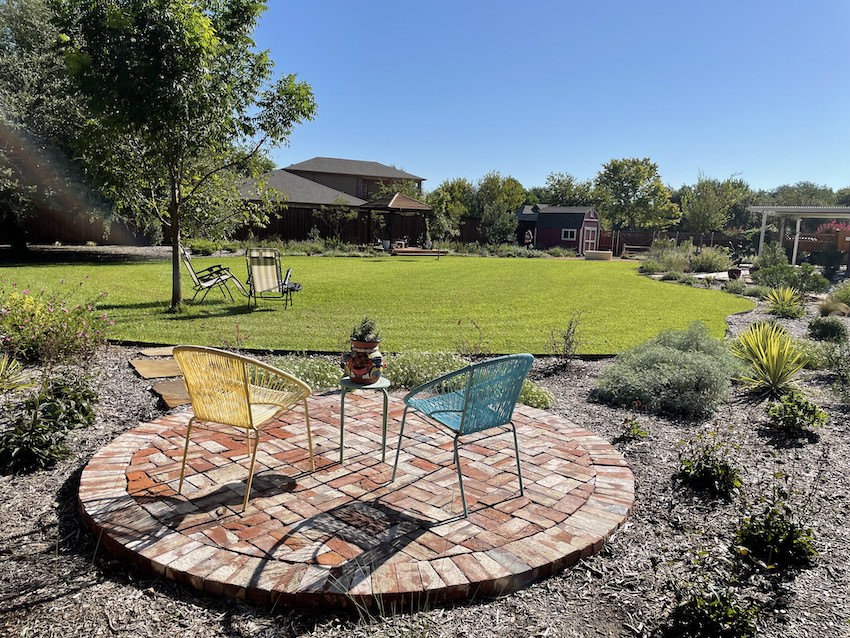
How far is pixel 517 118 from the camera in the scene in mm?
26328

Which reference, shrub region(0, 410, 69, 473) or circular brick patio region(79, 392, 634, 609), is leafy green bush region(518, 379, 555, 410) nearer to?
circular brick patio region(79, 392, 634, 609)

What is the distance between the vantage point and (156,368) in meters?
5.43

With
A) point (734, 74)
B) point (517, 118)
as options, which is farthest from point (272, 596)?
point (517, 118)

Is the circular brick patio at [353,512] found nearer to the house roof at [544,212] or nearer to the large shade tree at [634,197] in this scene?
the house roof at [544,212]

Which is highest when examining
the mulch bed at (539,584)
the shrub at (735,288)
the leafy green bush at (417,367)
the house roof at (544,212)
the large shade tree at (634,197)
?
the large shade tree at (634,197)

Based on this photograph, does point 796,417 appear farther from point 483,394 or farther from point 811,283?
point 811,283

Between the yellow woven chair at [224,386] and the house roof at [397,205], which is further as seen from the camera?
the house roof at [397,205]

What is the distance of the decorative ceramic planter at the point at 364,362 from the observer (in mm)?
3182

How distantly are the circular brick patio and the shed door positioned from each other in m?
35.5

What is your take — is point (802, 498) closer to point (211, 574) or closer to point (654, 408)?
point (654, 408)

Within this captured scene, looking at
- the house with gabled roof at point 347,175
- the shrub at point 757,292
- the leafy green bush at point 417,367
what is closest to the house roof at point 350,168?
the house with gabled roof at point 347,175

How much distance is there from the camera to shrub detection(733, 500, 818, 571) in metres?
2.49

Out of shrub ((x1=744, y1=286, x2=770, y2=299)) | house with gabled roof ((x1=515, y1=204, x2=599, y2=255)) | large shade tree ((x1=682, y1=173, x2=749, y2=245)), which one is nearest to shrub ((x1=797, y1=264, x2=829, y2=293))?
shrub ((x1=744, y1=286, x2=770, y2=299))

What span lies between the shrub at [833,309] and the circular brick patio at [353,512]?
9311 millimetres
